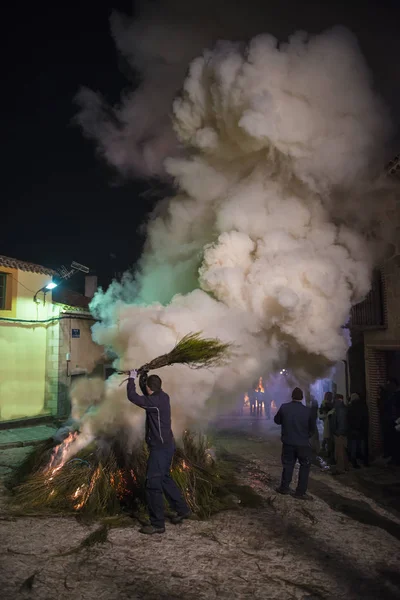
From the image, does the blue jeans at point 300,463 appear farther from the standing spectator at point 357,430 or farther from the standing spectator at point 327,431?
the standing spectator at point 327,431

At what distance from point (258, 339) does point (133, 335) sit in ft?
8.67

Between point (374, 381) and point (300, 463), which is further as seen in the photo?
point (374, 381)

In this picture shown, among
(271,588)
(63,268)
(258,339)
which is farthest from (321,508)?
(63,268)

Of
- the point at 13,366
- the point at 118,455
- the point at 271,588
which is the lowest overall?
the point at 271,588

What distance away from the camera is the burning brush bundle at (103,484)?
606 centimetres

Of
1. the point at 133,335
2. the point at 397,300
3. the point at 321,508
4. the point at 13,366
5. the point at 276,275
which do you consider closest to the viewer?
the point at 321,508

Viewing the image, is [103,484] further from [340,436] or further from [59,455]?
[340,436]

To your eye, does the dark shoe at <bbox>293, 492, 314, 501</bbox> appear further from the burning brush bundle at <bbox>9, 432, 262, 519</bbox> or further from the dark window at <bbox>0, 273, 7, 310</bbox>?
the dark window at <bbox>0, 273, 7, 310</bbox>

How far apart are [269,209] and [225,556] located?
21.2 ft

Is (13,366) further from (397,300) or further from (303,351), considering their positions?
(397,300)

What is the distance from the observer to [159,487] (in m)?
5.39

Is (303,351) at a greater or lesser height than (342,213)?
lesser

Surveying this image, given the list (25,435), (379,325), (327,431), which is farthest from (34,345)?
(379,325)

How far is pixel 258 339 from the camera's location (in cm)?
845
